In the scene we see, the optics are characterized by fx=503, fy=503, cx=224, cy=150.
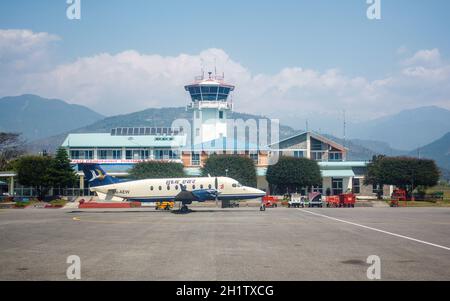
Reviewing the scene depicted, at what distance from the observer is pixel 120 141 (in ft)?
354

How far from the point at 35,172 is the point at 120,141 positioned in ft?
87.7

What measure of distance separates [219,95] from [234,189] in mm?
74291

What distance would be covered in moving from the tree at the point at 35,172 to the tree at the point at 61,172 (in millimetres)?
802

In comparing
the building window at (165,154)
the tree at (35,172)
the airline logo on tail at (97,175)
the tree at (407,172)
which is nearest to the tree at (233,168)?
the building window at (165,154)

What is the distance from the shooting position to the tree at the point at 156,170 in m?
84.2

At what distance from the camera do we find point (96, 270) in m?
16.6

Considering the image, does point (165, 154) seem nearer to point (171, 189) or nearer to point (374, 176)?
point (374, 176)

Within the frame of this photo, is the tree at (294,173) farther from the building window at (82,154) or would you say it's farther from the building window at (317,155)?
the building window at (82,154)

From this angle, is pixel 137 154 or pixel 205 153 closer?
pixel 205 153

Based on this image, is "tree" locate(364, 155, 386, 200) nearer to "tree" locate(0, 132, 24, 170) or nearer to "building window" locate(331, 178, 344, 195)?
"building window" locate(331, 178, 344, 195)

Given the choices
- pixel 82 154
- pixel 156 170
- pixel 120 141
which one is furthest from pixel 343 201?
pixel 82 154

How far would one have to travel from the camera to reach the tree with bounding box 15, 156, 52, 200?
271ft
